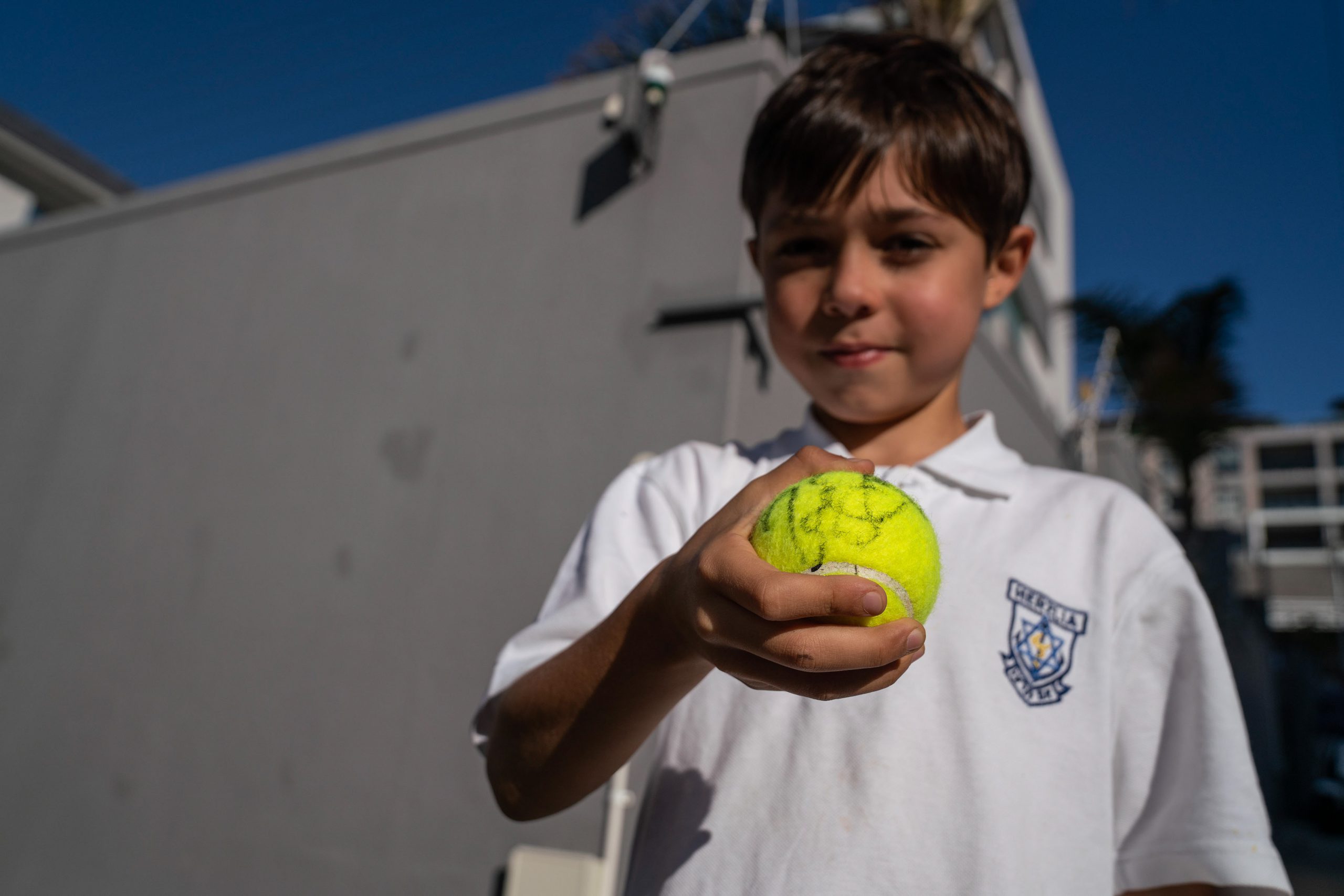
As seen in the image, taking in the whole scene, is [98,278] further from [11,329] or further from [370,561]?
[370,561]

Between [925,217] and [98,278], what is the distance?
281 inches

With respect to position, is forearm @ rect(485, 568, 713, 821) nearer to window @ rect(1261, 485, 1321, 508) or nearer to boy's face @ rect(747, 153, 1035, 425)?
boy's face @ rect(747, 153, 1035, 425)

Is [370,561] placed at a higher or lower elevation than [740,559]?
higher

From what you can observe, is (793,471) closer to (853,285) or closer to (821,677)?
(821,677)

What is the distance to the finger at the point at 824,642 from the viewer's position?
781mm

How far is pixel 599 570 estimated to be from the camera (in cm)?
130

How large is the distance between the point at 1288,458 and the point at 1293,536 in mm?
7143

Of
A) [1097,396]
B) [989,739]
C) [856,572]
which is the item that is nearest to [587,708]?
[856,572]

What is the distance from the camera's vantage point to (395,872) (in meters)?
3.58

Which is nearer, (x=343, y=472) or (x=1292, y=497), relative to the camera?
(x=343, y=472)

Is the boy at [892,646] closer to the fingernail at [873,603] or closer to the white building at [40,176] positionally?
the fingernail at [873,603]

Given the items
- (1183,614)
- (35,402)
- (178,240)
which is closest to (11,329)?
(35,402)

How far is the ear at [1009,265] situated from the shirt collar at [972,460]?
0.88 ft

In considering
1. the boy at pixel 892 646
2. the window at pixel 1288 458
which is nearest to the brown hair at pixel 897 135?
the boy at pixel 892 646
